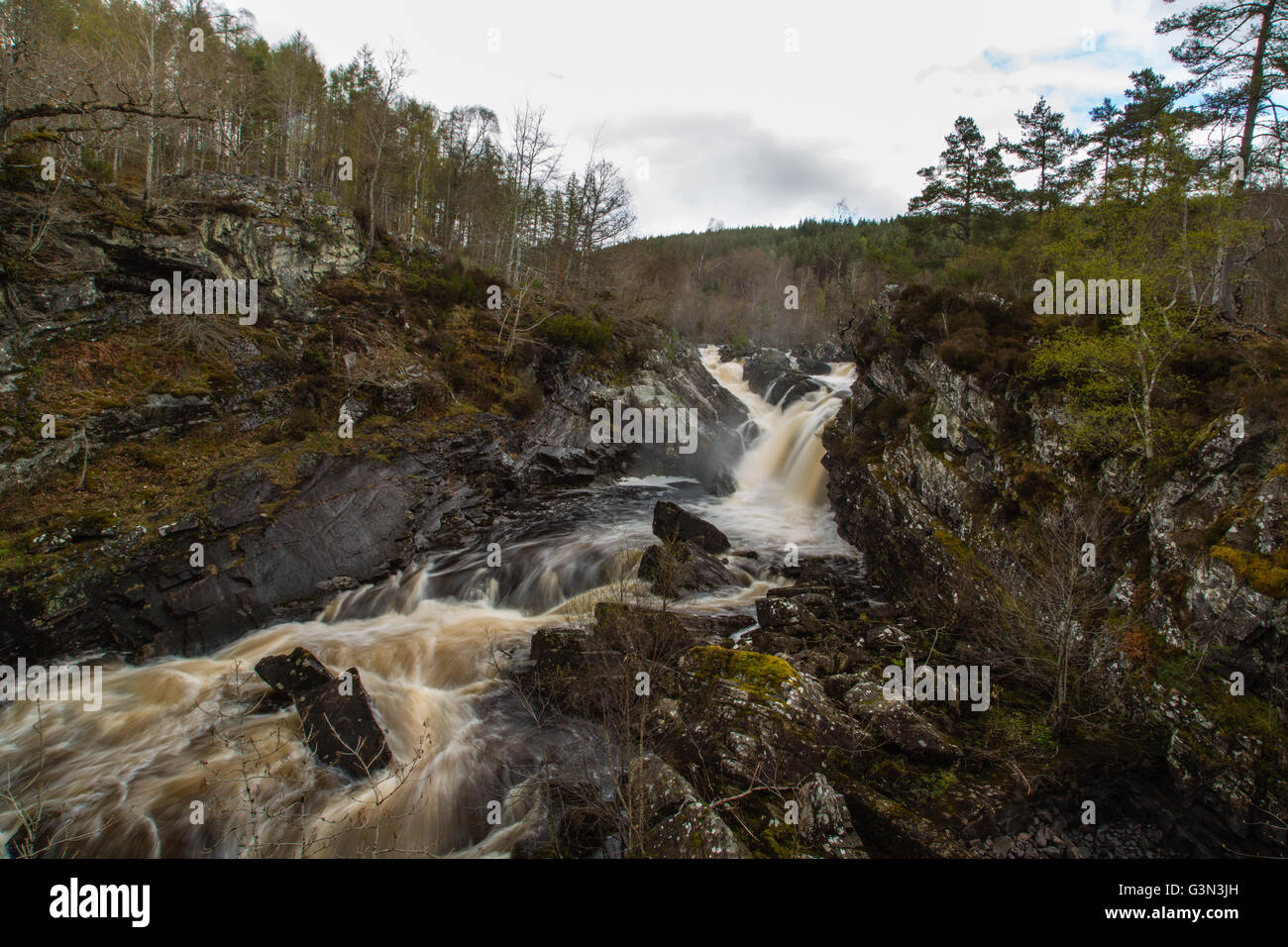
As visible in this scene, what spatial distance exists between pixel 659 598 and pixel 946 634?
20.9 ft

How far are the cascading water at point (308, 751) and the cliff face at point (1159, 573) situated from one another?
5074 mm

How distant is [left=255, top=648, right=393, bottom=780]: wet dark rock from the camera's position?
322 inches

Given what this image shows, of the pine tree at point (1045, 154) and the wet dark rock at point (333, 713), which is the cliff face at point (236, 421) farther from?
the pine tree at point (1045, 154)

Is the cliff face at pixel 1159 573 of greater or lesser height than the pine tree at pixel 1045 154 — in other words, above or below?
below

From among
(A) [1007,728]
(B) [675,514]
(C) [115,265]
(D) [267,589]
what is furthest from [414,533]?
(A) [1007,728]

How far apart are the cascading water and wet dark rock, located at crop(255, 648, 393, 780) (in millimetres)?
250

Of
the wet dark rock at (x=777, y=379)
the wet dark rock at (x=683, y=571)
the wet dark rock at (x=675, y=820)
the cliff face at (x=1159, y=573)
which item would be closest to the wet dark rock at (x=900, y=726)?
the cliff face at (x=1159, y=573)

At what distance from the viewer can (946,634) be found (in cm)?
1109

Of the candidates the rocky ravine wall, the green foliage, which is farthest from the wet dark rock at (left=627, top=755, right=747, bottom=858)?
the green foliage

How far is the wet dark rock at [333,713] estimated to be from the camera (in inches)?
322

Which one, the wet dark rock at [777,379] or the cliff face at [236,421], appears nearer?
the cliff face at [236,421]

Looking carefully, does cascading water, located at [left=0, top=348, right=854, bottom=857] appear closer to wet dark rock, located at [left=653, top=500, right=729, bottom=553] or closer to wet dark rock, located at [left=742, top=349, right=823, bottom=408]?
wet dark rock, located at [left=653, top=500, right=729, bottom=553]

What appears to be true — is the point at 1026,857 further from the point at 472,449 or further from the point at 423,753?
the point at 472,449

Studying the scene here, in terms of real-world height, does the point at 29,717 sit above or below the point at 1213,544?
below
